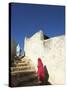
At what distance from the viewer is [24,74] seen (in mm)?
2477

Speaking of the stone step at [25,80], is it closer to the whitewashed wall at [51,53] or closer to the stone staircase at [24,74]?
the stone staircase at [24,74]

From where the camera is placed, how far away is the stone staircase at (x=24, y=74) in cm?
245

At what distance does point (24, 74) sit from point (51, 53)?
1.18ft

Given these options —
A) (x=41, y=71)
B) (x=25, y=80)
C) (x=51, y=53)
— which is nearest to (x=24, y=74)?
(x=25, y=80)

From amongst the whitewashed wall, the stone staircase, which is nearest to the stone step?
the stone staircase

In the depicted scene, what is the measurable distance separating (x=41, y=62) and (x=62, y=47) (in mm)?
282

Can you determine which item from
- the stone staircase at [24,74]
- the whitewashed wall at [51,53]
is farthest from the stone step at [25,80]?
the whitewashed wall at [51,53]

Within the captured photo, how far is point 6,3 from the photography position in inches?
97.8

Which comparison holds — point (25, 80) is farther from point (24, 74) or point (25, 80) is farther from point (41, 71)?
point (41, 71)

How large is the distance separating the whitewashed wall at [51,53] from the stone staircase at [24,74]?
0.22 ft

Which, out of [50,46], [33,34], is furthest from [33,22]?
[50,46]

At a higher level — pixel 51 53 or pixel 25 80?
pixel 51 53

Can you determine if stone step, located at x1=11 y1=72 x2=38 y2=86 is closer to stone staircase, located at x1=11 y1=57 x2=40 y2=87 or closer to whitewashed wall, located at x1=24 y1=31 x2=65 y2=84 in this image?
stone staircase, located at x1=11 y1=57 x2=40 y2=87

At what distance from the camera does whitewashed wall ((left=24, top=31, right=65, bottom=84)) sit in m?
2.50
